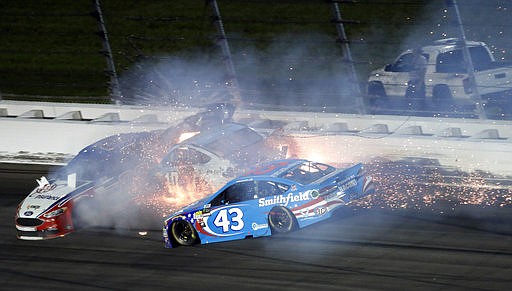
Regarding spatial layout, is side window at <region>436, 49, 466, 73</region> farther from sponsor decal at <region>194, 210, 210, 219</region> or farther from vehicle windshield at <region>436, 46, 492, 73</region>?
sponsor decal at <region>194, 210, 210, 219</region>

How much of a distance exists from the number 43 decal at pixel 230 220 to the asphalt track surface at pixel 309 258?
0.24 metres

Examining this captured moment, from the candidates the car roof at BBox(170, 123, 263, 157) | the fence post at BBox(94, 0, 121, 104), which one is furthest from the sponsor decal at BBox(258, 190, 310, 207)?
the fence post at BBox(94, 0, 121, 104)

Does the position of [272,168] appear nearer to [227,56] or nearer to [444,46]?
[227,56]

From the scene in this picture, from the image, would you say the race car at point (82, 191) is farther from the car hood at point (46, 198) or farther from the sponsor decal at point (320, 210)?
the sponsor decal at point (320, 210)

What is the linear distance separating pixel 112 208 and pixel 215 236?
2640 millimetres

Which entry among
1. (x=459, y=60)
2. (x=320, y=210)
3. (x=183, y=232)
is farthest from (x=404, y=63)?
(x=183, y=232)

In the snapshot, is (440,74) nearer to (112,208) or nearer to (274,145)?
(274,145)

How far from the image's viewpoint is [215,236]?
45.6 ft

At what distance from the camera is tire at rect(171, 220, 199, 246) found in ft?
46.1

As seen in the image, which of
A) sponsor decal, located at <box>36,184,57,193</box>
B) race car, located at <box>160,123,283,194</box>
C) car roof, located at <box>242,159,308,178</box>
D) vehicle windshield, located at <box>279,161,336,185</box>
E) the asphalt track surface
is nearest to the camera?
the asphalt track surface

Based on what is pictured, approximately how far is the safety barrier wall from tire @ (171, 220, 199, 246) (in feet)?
13.5

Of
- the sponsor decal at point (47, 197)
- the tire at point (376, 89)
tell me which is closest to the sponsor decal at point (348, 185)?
the sponsor decal at point (47, 197)

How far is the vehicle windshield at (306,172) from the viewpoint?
1420cm

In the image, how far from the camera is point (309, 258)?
12.8 metres
